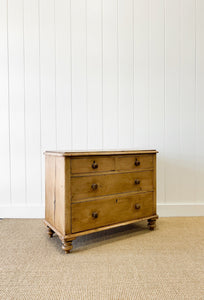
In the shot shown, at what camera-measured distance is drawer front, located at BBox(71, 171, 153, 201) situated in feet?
5.77

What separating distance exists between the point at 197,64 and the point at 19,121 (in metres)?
2.22

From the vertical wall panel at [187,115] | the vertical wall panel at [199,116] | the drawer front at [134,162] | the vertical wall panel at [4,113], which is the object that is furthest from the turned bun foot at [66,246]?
the vertical wall panel at [199,116]

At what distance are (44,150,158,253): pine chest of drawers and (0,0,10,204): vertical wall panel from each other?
30.3 inches

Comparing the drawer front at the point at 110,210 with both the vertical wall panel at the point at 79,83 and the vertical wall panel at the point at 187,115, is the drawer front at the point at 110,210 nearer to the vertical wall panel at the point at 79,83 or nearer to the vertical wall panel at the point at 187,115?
the vertical wall panel at the point at 187,115

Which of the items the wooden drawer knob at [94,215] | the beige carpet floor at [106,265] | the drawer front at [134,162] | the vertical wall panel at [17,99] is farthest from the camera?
the vertical wall panel at [17,99]

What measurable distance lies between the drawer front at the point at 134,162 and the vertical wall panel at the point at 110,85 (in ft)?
1.69

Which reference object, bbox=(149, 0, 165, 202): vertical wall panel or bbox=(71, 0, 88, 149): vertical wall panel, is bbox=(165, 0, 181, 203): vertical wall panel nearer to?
bbox=(149, 0, 165, 202): vertical wall panel

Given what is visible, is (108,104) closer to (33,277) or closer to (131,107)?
(131,107)

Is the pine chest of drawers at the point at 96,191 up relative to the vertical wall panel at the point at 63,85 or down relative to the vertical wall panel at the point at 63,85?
down

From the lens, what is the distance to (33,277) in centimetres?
139

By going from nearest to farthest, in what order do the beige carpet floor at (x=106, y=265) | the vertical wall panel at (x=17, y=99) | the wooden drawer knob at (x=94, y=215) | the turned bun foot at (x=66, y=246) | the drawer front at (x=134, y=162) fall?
the beige carpet floor at (x=106, y=265) → the turned bun foot at (x=66, y=246) → the wooden drawer knob at (x=94, y=215) → the drawer front at (x=134, y=162) → the vertical wall panel at (x=17, y=99)

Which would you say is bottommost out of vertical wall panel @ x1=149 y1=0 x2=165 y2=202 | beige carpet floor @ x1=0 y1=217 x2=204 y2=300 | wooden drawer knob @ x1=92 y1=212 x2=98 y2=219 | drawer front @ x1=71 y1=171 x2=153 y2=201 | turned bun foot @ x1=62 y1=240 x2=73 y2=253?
beige carpet floor @ x1=0 y1=217 x2=204 y2=300

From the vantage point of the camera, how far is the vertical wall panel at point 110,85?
2537 millimetres

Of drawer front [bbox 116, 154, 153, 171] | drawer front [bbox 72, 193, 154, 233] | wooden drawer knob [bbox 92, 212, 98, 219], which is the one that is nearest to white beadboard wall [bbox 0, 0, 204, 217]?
drawer front [bbox 116, 154, 153, 171]
